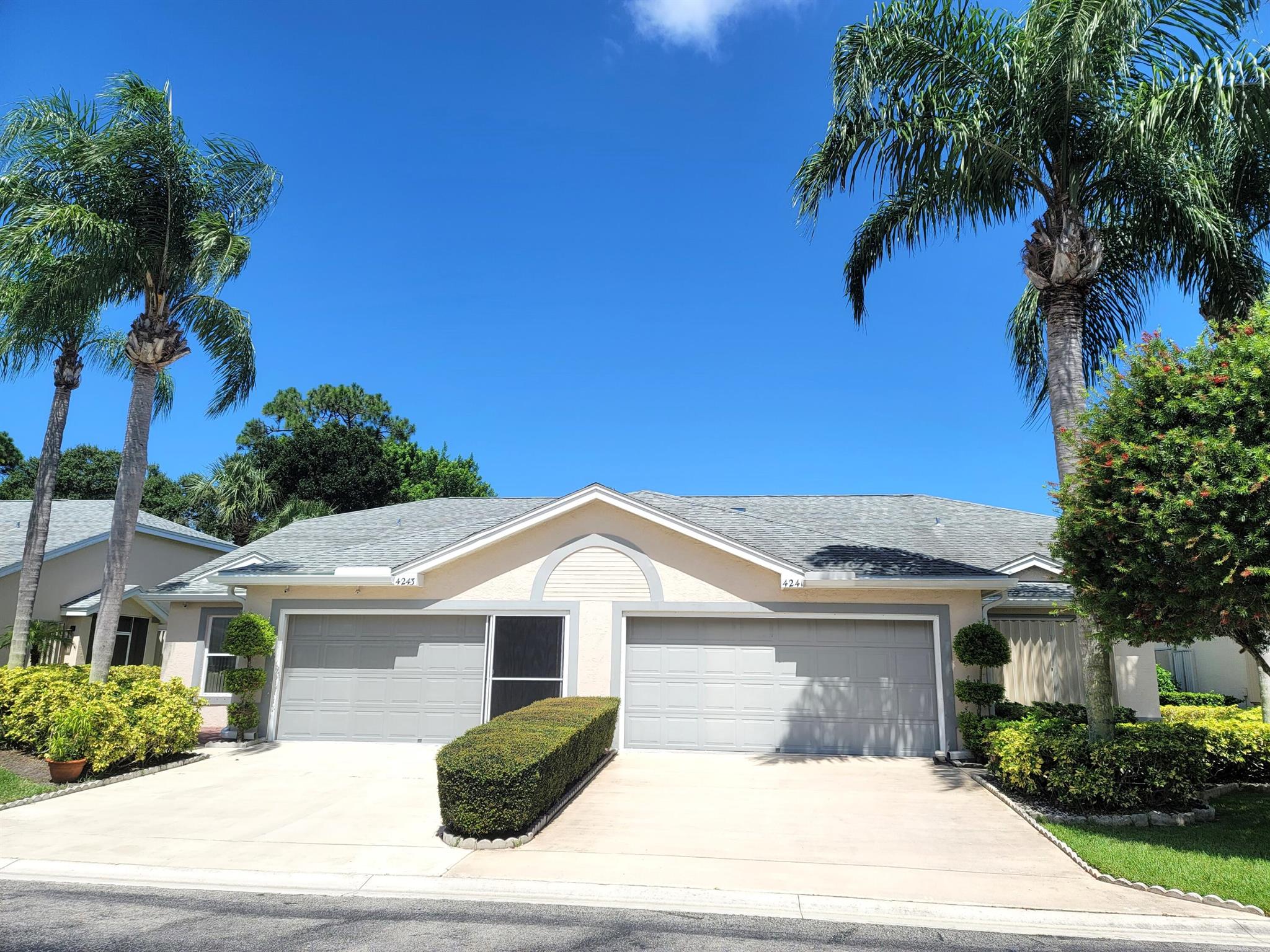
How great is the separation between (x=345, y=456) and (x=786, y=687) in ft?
102

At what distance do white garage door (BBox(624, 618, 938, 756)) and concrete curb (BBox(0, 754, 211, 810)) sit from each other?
24.1ft

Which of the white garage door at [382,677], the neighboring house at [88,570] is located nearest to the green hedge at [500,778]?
the white garage door at [382,677]

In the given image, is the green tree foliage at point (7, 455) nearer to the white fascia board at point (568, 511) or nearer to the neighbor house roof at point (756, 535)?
the neighbor house roof at point (756, 535)

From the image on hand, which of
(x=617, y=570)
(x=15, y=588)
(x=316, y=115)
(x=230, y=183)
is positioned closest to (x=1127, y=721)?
(x=617, y=570)

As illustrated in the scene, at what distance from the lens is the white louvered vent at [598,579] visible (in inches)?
567

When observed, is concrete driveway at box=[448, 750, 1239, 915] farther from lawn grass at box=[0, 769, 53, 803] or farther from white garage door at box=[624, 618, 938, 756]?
lawn grass at box=[0, 769, 53, 803]

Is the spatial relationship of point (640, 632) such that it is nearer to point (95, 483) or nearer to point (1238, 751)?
point (1238, 751)

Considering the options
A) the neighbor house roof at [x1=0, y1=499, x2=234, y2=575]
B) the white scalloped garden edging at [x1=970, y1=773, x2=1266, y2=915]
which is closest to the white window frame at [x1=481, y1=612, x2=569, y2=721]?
the white scalloped garden edging at [x1=970, y1=773, x2=1266, y2=915]

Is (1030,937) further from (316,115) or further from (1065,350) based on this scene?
(316,115)

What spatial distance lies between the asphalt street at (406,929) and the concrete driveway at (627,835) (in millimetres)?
621

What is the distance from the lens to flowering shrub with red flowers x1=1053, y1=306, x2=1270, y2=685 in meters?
7.39

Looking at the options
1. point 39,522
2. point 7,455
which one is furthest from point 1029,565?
point 7,455

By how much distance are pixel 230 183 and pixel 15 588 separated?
13.0m

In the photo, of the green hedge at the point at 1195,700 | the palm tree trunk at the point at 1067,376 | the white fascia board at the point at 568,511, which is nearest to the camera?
the palm tree trunk at the point at 1067,376
